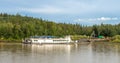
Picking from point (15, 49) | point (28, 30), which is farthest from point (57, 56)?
point (28, 30)

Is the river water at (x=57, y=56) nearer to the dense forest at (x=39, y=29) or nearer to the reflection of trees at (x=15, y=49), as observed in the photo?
the reflection of trees at (x=15, y=49)

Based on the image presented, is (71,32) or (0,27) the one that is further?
(71,32)

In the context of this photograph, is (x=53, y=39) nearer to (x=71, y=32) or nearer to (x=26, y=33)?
(x=26, y=33)

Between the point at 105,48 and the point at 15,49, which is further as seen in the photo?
the point at 105,48

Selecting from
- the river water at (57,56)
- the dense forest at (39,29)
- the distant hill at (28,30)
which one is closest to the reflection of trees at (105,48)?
the river water at (57,56)

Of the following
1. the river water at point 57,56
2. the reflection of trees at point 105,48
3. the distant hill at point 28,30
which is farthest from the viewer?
the distant hill at point 28,30

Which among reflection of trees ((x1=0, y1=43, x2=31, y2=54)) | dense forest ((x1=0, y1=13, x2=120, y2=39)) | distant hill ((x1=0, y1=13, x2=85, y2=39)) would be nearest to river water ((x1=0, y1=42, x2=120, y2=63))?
reflection of trees ((x1=0, y1=43, x2=31, y2=54))

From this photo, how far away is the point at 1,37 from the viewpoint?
295ft

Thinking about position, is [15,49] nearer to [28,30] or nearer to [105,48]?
[105,48]

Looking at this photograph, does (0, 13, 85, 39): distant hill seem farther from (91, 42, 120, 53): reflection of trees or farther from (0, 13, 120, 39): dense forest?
(91, 42, 120, 53): reflection of trees

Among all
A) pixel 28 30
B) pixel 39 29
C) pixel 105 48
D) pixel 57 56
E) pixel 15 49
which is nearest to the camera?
pixel 57 56

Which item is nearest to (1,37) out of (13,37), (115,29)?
(13,37)

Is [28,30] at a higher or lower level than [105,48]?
higher

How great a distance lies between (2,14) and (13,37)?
4755cm
